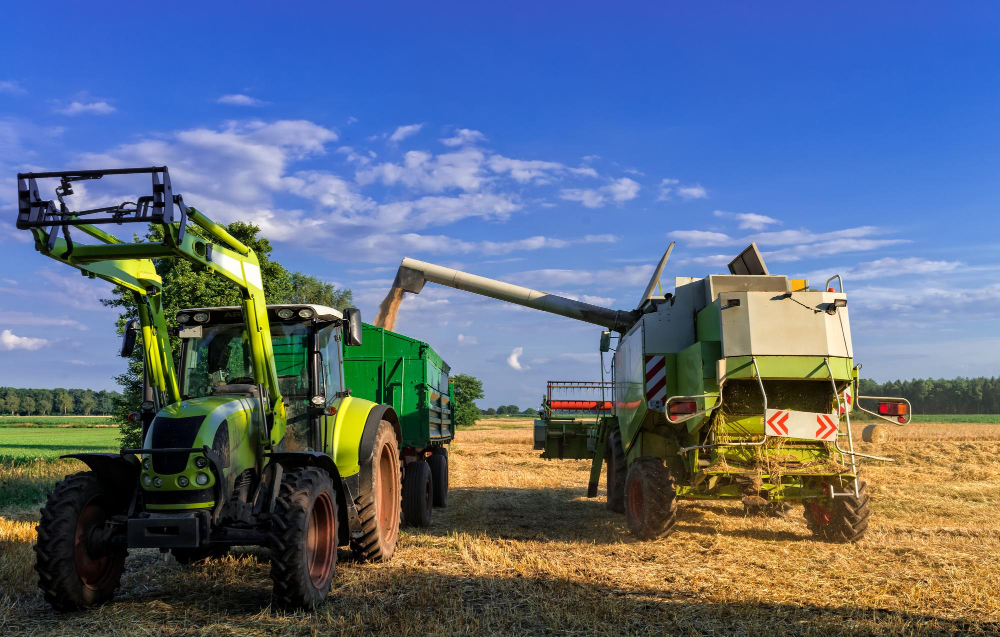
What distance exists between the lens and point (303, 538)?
519 centimetres

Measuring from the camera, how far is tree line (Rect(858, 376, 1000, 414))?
84312mm

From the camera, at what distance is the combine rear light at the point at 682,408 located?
778 cm

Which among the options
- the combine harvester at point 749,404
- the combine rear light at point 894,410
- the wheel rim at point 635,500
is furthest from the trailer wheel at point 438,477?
the combine rear light at point 894,410

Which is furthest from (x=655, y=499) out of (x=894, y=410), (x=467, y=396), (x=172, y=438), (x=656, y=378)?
(x=467, y=396)

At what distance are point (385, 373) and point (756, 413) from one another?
504 cm

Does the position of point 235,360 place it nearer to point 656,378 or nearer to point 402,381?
point 402,381

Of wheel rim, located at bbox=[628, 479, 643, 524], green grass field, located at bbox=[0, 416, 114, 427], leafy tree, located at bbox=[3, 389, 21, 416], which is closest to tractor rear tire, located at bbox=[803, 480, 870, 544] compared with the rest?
wheel rim, located at bbox=[628, 479, 643, 524]

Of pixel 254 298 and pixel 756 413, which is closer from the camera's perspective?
pixel 254 298

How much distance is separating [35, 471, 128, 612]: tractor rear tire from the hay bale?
21663 mm

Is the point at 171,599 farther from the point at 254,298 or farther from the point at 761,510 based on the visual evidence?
the point at 761,510

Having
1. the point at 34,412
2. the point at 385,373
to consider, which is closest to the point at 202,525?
the point at 385,373

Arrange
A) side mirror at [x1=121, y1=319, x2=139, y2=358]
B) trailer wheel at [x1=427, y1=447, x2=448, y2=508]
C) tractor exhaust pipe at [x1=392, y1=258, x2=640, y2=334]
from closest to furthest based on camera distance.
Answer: side mirror at [x1=121, y1=319, x2=139, y2=358] < trailer wheel at [x1=427, y1=447, x2=448, y2=508] < tractor exhaust pipe at [x1=392, y1=258, x2=640, y2=334]

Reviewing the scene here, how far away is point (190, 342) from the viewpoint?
22.7ft

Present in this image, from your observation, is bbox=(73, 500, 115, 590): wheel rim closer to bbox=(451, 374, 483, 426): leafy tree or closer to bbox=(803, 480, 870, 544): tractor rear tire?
bbox=(803, 480, 870, 544): tractor rear tire
